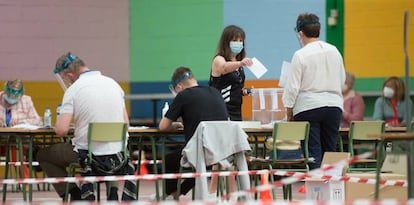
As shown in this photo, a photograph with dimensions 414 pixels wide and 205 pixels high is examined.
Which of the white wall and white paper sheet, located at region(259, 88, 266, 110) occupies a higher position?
the white wall

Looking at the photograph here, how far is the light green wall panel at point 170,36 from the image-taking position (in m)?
11.8

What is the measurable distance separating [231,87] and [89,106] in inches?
47.5

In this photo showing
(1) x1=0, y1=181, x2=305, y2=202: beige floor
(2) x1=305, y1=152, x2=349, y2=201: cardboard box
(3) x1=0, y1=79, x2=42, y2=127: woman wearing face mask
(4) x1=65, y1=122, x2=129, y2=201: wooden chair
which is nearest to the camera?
(2) x1=305, y1=152, x2=349, y2=201: cardboard box

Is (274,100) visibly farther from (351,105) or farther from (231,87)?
(351,105)

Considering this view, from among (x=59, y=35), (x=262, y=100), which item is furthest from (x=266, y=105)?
(x=59, y=35)

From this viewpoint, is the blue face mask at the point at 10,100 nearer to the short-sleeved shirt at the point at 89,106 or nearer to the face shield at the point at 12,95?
the face shield at the point at 12,95

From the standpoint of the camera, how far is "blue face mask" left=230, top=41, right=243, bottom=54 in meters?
7.78

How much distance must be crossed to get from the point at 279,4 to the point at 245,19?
420 millimetres

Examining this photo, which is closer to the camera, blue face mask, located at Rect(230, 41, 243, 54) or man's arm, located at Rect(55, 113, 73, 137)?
man's arm, located at Rect(55, 113, 73, 137)

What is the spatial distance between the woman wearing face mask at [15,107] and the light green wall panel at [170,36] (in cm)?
198

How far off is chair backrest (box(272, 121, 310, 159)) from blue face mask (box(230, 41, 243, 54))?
0.76 m

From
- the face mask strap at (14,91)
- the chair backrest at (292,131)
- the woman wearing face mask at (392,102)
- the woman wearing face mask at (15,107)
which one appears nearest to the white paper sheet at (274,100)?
the chair backrest at (292,131)

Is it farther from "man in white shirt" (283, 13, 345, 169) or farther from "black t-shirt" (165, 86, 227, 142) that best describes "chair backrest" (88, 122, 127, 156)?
"man in white shirt" (283, 13, 345, 169)

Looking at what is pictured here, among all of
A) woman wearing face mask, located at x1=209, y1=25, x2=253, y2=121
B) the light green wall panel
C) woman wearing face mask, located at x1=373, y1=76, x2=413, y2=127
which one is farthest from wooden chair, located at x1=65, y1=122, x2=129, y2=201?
the light green wall panel
